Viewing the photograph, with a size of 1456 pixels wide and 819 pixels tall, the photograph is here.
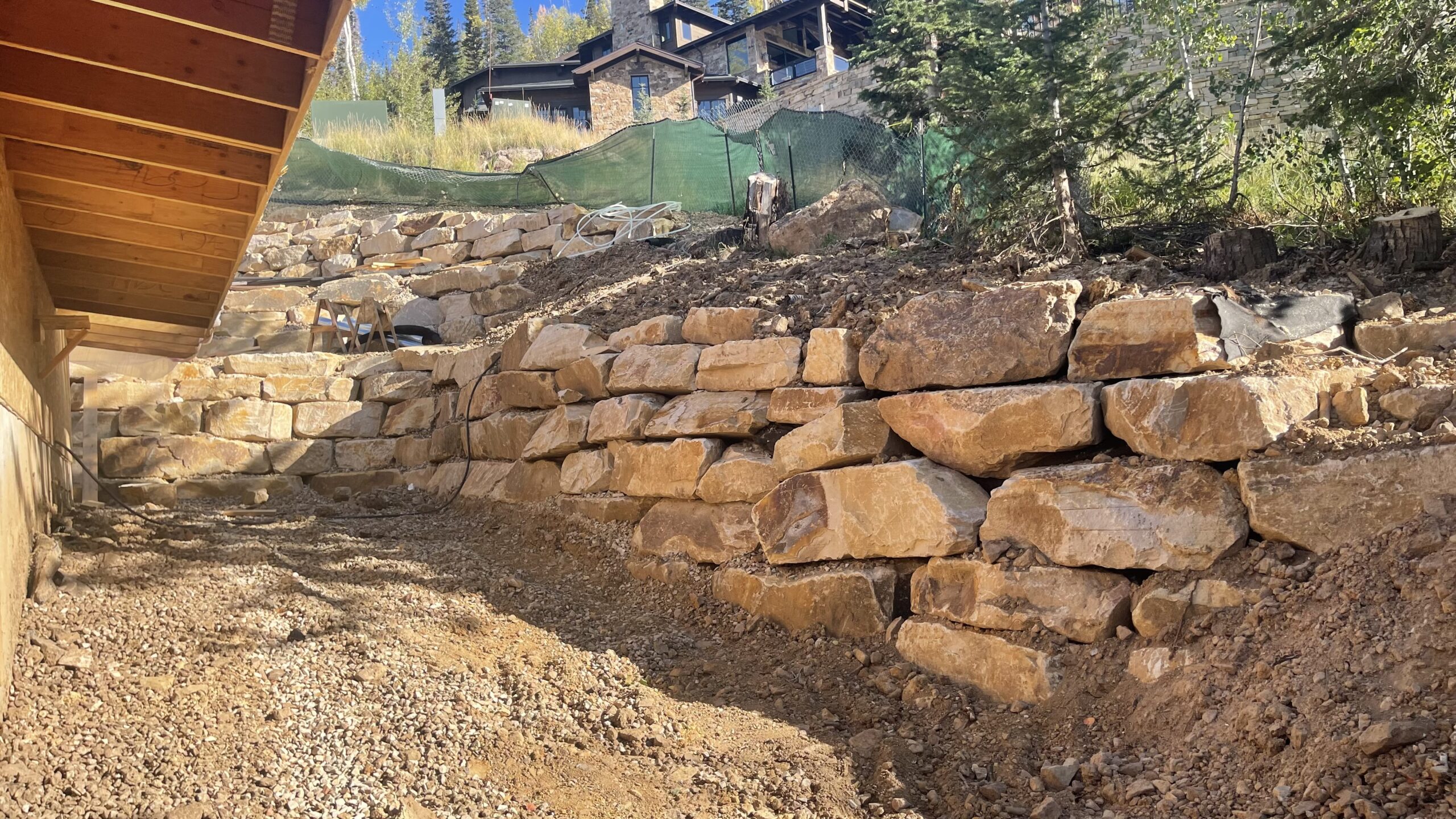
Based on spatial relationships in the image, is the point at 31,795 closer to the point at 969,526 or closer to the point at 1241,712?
the point at 969,526

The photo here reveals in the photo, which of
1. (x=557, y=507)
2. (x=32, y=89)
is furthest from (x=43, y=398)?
(x=557, y=507)

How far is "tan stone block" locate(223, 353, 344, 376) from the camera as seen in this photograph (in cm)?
923

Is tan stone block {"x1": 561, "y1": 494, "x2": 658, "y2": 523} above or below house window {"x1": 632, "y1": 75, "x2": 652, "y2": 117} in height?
below

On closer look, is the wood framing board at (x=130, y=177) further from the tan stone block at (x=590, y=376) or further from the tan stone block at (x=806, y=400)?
the tan stone block at (x=806, y=400)

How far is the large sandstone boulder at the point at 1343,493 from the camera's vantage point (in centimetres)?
340

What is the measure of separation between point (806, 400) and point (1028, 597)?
5.46 ft

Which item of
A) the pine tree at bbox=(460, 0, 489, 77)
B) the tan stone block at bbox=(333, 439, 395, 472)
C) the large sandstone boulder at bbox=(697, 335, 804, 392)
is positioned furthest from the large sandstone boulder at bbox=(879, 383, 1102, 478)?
the pine tree at bbox=(460, 0, 489, 77)

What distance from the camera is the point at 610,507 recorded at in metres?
6.28

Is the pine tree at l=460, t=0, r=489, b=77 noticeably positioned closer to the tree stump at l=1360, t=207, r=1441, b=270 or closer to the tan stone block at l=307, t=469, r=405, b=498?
the tan stone block at l=307, t=469, r=405, b=498

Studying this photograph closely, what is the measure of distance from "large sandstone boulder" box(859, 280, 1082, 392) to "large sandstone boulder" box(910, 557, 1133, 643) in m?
0.91

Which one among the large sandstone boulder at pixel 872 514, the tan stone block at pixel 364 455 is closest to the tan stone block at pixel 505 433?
the tan stone block at pixel 364 455

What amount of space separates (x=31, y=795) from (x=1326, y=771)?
4.28m

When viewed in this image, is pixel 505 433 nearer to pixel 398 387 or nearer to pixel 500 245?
pixel 398 387

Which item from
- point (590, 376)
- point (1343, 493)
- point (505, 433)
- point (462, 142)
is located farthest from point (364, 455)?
point (462, 142)
